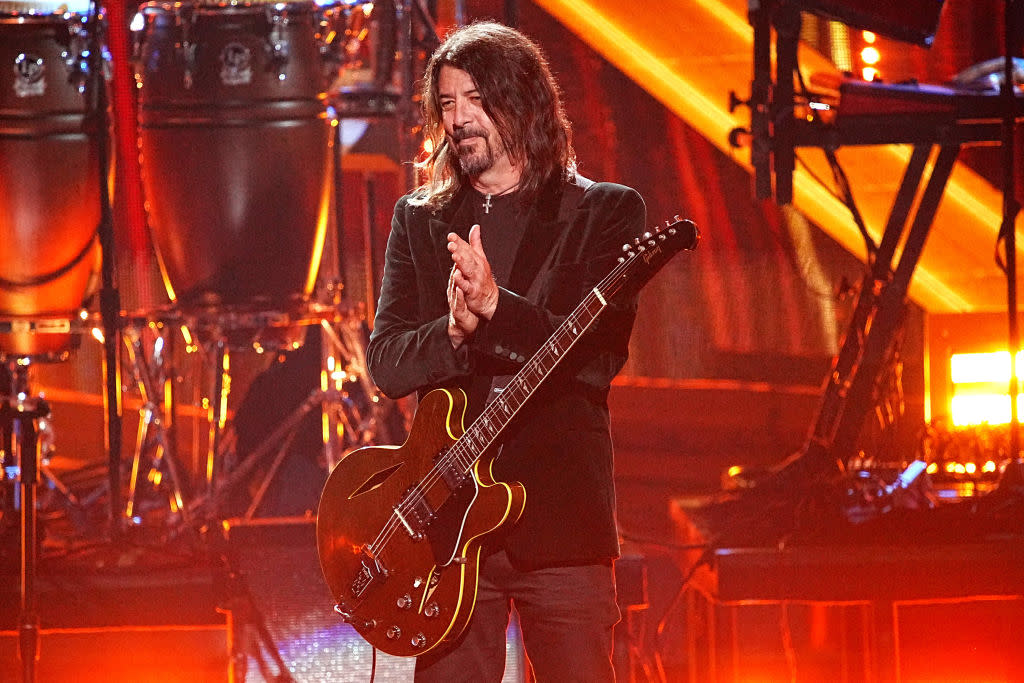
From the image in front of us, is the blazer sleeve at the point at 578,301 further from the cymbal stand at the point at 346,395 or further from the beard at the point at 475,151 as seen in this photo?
the cymbal stand at the point at 346,395

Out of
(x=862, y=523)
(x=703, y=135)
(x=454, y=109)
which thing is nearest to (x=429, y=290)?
(x=454, y=109)

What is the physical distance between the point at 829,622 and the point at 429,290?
260cm

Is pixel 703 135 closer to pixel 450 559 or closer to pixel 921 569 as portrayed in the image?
pixel 921 569

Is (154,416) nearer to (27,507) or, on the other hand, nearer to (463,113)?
(27,507)

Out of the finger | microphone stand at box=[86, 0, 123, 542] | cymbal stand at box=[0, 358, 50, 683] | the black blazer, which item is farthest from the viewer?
microphone stand at box=[86, 0, 123, 542]

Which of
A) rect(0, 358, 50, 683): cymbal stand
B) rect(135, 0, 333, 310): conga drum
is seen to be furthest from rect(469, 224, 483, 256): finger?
rect(135, 0, 333, 310): conga drum

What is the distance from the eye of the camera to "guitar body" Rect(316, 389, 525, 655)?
6.75 ft

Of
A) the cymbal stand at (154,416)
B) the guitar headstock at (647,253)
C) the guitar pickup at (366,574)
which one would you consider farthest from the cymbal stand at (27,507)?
the guitar headstock at (647,253)

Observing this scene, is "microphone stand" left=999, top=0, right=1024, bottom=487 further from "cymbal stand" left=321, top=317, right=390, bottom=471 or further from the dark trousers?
"cymbal stand" left=321, top=317, right=390, bottom=471

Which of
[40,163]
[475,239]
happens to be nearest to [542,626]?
[475,239]

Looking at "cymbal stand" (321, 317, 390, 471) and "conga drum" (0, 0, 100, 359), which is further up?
"conga drum" (0, 0, 100, 359)

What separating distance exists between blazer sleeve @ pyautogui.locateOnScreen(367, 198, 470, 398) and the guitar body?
0.21 feet

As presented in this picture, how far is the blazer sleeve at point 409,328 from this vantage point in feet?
6.76

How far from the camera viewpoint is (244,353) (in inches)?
223
